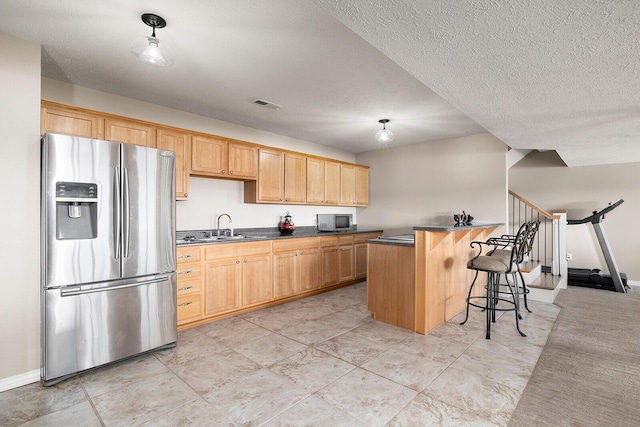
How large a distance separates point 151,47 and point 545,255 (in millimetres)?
6693

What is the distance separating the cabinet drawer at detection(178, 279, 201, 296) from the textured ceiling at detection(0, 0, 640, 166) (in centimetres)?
200

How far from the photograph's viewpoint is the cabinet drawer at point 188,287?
130 inches

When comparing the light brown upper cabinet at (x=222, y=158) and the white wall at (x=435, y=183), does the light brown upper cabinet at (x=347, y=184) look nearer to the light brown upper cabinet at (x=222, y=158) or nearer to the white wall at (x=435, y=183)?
the white wall at (x=435, y=183)

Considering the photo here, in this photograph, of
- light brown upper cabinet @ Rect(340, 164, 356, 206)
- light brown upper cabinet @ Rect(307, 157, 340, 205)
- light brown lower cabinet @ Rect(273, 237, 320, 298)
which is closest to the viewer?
light brown lower cabinet @ Rect(273, 237, 320, 298)

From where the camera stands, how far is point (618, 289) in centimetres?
493

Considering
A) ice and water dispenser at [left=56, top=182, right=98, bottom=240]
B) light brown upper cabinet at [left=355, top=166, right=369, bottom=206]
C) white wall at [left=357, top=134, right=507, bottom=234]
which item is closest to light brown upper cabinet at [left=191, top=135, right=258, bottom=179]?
ice and water dispenser at [left=56, top=182, right=98, bottom=240]

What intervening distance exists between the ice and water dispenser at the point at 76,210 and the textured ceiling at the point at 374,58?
42.5 inches

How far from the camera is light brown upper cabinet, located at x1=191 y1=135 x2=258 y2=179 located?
3.75 meters

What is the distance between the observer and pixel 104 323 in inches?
98.1

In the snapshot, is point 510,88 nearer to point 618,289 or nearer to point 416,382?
point 416,382

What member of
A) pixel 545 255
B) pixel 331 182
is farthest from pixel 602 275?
pixel 331 182

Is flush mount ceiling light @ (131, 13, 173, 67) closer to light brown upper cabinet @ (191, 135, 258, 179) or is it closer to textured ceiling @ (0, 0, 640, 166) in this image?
textured ceiling @ (0, 0, 640, 166)

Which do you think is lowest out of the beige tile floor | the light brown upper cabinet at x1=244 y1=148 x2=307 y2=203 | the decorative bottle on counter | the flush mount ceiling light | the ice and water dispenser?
the beige tile floor

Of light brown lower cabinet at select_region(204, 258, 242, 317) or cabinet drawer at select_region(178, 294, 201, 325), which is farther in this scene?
light brown lower cabinet at select_region(204, 258, 242, 317)
